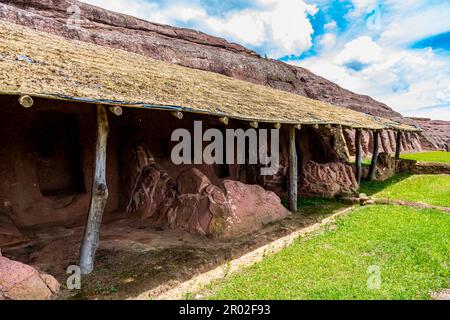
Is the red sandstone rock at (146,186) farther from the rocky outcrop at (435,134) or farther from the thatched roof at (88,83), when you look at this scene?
the rocky outcrop at (435,134)

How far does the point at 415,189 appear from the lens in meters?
13.3

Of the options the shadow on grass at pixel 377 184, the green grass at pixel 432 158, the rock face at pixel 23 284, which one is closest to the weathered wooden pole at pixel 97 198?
the rock face at pixel 23 284

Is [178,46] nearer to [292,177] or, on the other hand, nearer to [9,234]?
[292,177]

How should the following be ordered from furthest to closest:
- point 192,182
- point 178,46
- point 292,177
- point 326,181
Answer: point 178,46
point 326,181
point 292,177
point 192,182

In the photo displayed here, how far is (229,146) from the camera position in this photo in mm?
12547

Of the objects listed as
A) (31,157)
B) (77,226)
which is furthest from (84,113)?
(77,226)

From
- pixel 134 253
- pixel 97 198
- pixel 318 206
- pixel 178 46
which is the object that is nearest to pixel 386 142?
pixel 178 46

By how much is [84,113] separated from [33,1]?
17050 millimetres

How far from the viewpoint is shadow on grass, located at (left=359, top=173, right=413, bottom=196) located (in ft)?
42.9

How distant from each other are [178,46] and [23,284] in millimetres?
23005

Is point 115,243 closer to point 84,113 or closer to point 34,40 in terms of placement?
point 84,113
